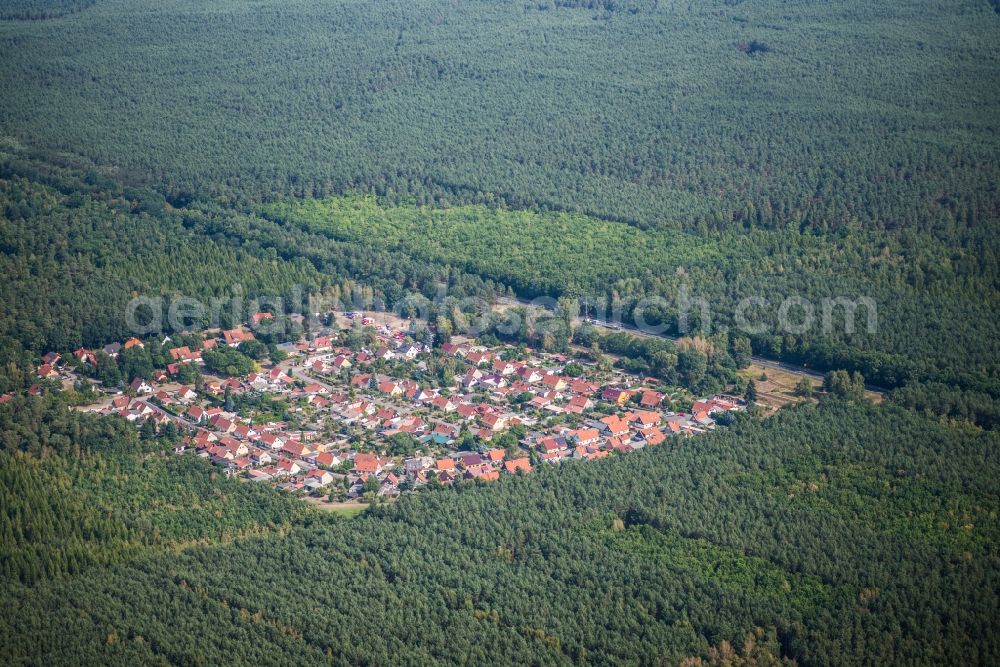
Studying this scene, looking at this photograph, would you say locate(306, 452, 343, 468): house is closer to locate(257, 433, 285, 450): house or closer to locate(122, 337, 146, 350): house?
locate(257, 433, 285, 450): house

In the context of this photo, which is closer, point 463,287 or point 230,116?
point 463,287

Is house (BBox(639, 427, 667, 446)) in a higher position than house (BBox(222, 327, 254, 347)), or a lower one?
higher

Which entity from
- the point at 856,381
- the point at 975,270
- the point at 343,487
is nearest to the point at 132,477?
the point at 343,487

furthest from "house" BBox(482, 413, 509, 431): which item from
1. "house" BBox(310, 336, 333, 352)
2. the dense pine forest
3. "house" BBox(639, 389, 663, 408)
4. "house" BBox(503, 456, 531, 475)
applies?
"house" BBox(310, 336, 333, 352)

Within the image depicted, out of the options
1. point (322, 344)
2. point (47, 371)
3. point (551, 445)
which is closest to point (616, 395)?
point (551, 445)

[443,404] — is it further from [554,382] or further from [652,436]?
[652,436]

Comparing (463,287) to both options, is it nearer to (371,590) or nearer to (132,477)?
(132,477)
